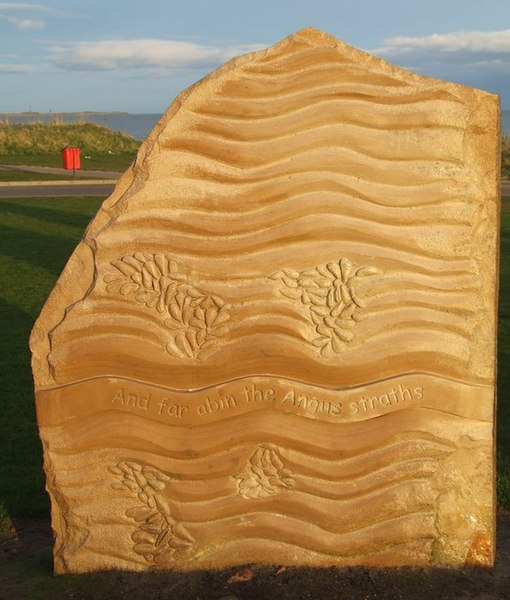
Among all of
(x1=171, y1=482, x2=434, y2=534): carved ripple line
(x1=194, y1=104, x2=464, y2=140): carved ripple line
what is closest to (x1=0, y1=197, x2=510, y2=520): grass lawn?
(x1=171, y1=482, x2=434, y2=534): carved ripple line

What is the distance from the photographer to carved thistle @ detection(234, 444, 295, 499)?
4.21 metres

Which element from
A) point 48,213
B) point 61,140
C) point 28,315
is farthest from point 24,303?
point 61,140

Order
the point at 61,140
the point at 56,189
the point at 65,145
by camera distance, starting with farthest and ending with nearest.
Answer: the point at 61,140 → the point at 65,145 → the point at 56,189

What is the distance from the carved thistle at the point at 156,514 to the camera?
14.1 feet

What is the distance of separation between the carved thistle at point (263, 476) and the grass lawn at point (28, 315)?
169cm

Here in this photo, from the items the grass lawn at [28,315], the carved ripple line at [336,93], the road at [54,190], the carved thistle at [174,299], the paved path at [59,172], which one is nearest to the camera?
the carved ripple line at [336,93]

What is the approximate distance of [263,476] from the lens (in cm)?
423

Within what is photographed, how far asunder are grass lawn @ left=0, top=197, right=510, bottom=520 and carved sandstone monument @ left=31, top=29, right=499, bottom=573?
1328mm

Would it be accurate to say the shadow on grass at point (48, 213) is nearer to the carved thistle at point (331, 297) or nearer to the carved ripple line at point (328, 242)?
the carved ripple line at point (328, 242)

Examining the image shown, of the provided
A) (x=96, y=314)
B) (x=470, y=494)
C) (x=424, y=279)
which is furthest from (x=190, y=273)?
(x=470, y=494)

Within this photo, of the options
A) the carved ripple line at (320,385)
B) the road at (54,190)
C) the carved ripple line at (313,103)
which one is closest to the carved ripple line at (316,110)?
the carved ripple line at (313,103)

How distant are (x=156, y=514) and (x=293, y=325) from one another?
1.19 m

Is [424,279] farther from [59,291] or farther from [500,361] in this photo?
[500,361]

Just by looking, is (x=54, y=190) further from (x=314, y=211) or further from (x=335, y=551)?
(x=335, y=551)
